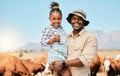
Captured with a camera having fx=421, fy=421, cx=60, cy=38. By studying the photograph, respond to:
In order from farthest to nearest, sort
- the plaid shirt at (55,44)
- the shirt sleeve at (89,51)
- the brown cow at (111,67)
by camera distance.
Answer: the brown cow at (111,67) → the plaid shirt at (55,44) → the shirt sleeve at (89,51)

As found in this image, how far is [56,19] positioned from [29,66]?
1436 centimetres

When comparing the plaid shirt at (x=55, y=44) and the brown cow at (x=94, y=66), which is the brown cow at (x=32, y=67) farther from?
the plaid shirt at (x=55, y=44)

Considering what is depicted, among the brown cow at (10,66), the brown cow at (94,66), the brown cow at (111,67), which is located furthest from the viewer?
the brown cow at (111,67)

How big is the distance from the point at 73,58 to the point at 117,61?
20.8 metres

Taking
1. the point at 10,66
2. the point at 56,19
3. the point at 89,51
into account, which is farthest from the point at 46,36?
the point at 10,66

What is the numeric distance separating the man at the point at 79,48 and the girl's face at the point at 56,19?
390 millimetres

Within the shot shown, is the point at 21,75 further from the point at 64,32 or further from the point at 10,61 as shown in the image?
the point at 64,32

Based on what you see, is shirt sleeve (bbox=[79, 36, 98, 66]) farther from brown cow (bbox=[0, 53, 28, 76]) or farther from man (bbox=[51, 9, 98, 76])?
brown cow (bbox=[0, 53, 28, 76])

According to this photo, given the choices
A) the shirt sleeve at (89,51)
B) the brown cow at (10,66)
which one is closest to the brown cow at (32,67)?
the brown cow at (10,66)

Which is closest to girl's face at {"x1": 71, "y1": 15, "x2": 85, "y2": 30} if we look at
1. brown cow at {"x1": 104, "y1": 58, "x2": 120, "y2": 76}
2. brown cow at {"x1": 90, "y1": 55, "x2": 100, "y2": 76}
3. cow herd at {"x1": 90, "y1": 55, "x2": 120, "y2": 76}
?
brown cow at {"x1": 90, "y1": 55, "x2": 100, "y2": 76}

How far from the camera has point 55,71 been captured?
5.92 metres

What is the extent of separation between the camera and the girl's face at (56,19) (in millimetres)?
6227

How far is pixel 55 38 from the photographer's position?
20.1ft

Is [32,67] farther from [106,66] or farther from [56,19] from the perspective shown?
[56,19]
